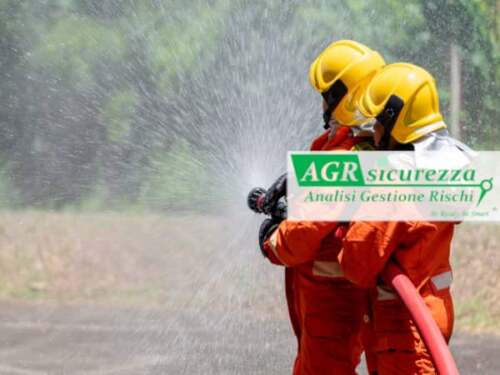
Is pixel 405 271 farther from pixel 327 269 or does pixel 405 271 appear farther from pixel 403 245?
pixel 327 269

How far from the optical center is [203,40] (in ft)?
30.9

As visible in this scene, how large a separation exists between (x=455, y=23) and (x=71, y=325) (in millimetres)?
4357

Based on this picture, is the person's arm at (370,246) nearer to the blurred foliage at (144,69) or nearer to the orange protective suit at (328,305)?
the orange protective suit at (328,305)

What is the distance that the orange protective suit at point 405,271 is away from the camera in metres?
3.88

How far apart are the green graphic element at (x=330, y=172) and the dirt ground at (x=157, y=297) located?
7.11 feet

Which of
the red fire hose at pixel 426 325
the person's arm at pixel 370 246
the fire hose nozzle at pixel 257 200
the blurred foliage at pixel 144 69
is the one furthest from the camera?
the blurred foliage at pixel 144 69

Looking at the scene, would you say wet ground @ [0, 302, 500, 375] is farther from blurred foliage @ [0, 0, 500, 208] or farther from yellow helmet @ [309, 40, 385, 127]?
yellow helmet @ [309, 40, 385, 127]

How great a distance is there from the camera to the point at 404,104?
3969mm

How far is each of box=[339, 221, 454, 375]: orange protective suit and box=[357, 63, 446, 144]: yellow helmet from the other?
1.12 ft

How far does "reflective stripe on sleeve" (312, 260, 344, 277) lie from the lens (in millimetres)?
4242

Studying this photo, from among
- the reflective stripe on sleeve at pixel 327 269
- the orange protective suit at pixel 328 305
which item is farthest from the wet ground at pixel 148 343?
the reflective stripe on sleeve at pixel 327 269

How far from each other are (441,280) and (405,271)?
177 millimetres

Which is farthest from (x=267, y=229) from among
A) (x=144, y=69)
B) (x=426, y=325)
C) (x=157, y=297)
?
(x=144, y=69)

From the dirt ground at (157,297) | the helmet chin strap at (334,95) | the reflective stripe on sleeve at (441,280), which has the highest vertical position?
the dirt ground at (157,297)
